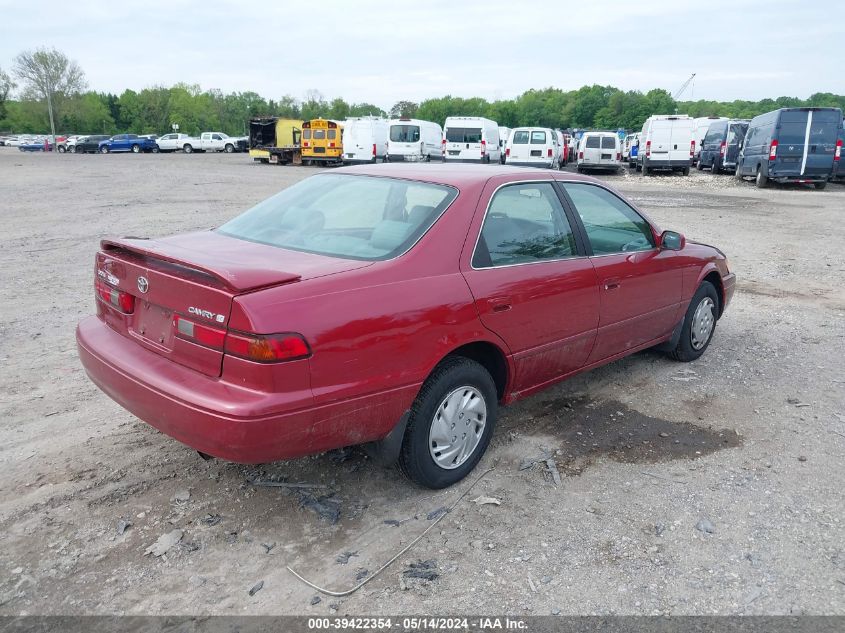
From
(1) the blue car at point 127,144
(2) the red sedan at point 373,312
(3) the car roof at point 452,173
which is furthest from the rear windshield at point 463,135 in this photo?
(1) the blue car at point 127,144

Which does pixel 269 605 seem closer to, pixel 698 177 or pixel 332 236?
pixel 332 236

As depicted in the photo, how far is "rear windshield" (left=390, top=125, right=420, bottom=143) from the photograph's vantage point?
2886 cm

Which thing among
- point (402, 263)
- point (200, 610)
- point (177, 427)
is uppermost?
point (402, 263)

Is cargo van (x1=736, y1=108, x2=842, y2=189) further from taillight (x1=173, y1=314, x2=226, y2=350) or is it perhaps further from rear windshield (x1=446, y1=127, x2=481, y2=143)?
taillight (x1=173, y1=314, x2=226, y2=350)

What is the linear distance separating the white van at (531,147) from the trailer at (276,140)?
581 inches

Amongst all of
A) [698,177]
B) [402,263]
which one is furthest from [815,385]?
[698,177]

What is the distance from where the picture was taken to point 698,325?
5.48 metres

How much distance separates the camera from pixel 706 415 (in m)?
4.51

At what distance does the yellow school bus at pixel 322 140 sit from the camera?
111 feet

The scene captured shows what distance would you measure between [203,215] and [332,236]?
36.1 feet

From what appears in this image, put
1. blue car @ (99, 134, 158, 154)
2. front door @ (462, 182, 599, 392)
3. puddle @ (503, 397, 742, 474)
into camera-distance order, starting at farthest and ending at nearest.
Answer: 1. blue car @ (99, 134, 158, 154)
2. puddle @ (503, 397, 742, 474)
3. front door @ (462, 182, 599, 392)

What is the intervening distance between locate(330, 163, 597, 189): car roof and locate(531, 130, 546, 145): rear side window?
76.5 ft

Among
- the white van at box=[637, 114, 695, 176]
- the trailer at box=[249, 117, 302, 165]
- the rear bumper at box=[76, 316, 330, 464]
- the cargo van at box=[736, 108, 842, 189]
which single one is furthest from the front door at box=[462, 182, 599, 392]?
the trailer at box=[249, 117, 302, 165]

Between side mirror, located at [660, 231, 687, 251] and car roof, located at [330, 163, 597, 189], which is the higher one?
car roof, located at [330, 163, 597, 189]
